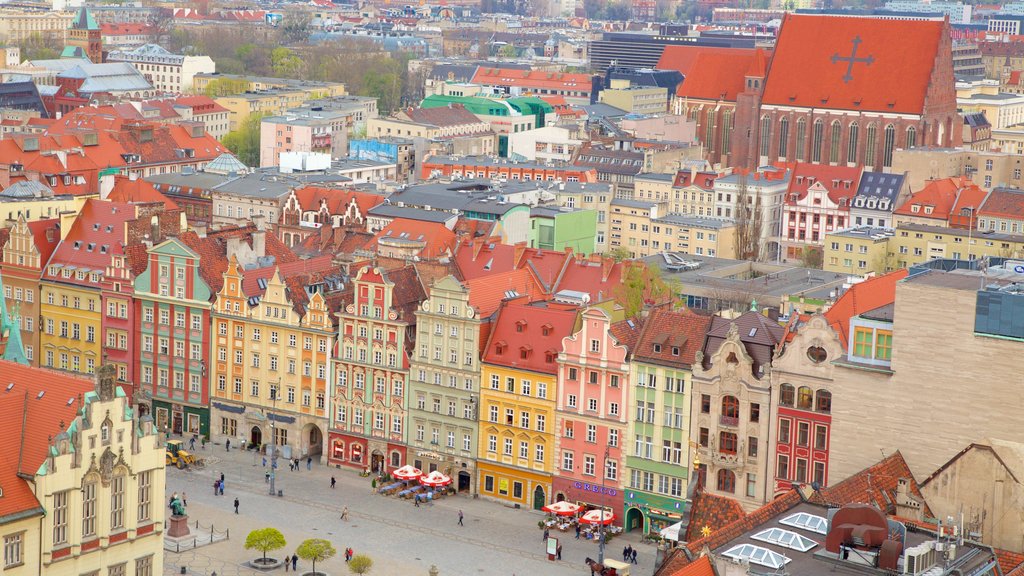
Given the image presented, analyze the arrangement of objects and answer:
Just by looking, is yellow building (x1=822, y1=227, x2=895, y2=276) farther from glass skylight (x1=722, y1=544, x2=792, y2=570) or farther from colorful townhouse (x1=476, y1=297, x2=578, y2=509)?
glass skylight (x1=722, y1=544, x2=792, y2=570)

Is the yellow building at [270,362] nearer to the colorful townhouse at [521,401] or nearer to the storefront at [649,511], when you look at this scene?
the colorful townhouse at [521,401]

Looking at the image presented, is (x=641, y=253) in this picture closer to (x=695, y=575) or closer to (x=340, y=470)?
(x=340, y=470)

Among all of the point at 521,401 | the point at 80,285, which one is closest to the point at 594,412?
the point at 521,401

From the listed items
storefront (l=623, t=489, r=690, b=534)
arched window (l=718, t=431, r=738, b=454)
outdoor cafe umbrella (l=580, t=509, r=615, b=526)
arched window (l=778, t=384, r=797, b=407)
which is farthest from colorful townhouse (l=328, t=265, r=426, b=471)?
arched window (l=778, t=384, r=797, b=407)

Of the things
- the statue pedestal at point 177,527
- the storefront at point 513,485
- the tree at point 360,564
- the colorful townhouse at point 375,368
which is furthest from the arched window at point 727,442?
the statue pedestal at point 177,527

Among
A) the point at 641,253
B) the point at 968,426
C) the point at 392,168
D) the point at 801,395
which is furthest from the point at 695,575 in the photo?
the point at 392,168

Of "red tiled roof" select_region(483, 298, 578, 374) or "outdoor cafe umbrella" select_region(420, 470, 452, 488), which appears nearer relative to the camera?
"red tiled roof" select_region(483, 298, 578, 374)

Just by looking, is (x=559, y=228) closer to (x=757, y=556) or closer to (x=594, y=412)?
(x=594, y=412)
